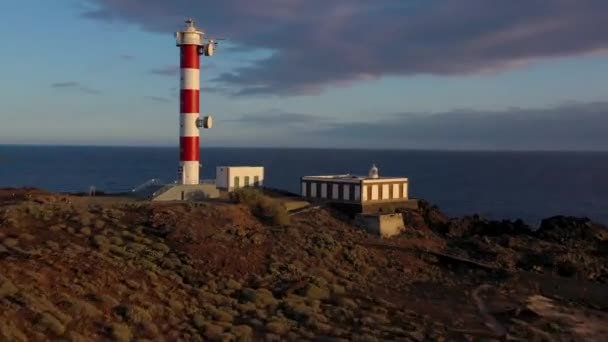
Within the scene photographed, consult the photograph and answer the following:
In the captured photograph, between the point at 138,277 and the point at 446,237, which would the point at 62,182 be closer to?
the point at 446,237

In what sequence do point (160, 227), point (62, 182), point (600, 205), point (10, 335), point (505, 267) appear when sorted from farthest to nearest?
1. point (62, 182)
2. point (600, 205)
3. point (505, 267)
4. point (160, 227)
5. point (10, 335)

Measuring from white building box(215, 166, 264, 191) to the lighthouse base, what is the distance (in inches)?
121

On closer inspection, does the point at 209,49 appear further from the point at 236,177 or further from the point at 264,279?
the point at 264,279

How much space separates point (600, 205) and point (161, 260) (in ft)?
254

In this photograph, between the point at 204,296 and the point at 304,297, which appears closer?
the point at 204,296

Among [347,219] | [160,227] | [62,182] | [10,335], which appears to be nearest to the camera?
[10,335]

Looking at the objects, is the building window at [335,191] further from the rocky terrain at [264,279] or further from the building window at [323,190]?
the rocky terrain at [264,279]

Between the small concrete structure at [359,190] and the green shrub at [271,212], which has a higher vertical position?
the small concrete structure at [359,190]

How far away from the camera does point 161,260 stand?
27.1 metres

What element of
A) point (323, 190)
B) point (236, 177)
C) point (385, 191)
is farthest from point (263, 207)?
point (385, 191)

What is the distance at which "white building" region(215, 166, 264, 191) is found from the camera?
4519 cm

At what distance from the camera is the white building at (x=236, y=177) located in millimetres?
45188

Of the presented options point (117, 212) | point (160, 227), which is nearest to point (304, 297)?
point (160, 227)

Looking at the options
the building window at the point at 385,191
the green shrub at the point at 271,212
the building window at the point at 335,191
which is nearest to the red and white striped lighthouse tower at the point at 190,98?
the green shrub at the point at 271,212
